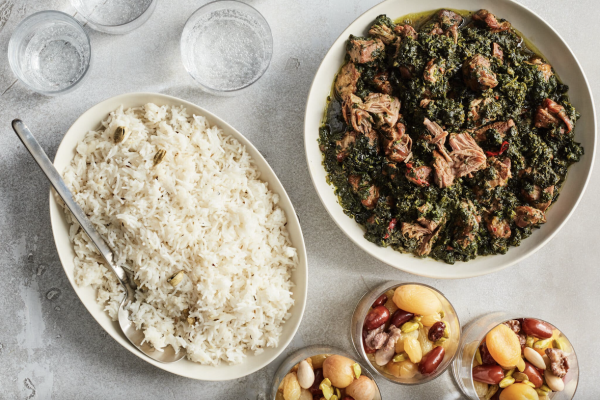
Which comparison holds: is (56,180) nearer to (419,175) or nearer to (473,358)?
(419,175)

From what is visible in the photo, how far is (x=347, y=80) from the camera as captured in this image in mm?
2436

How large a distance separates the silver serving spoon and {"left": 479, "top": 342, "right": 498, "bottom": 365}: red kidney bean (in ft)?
5.87

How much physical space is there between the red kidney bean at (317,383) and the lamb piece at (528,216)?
1462 mm

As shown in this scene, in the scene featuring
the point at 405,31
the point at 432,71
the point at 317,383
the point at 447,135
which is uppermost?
the point at 405,31

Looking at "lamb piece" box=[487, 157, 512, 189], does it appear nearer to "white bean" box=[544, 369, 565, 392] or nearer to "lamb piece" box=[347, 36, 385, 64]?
"lamb piece" box=[347, 36, 385, 64]

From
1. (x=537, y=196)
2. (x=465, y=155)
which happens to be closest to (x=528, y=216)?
(x=537, y=196)

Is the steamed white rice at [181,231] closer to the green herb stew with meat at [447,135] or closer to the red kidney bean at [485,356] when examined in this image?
the green herb stew with meat at [447,135]

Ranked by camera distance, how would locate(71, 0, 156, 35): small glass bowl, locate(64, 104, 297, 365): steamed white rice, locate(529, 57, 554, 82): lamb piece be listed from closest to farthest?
locate(64, 104, 297, 365): steamed white rice, locate(529, 57, 554, 82): lamb piece, locate(71, 0, 156, 35): small glass bowl

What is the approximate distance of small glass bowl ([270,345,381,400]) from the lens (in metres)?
2.49

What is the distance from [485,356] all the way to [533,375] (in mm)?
298

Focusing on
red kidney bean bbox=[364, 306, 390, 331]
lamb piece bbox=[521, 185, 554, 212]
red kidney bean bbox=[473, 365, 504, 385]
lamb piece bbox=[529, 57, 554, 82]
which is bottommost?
red kidney bean bbox=[473, 365, 504, 385]

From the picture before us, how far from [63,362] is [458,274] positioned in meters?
2.45

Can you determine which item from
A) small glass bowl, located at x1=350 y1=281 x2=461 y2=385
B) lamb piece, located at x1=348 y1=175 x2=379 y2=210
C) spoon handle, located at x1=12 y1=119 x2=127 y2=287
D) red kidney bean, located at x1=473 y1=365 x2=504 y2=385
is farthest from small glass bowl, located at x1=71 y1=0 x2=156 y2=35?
red kidney bean, located at x1=473 y1=365 x2=504 y2=385

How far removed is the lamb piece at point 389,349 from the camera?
2.47 metres
